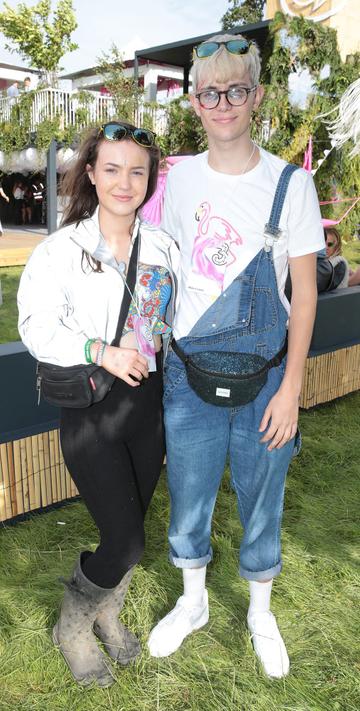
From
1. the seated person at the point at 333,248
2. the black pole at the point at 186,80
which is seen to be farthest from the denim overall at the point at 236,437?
the black pole at the point at 186,80

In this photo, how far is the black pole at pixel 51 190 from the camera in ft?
53.5

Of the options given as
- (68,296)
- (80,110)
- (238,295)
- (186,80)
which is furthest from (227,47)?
(186,80)

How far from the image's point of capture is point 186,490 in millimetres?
2016

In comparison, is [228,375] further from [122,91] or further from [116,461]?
[122,91]

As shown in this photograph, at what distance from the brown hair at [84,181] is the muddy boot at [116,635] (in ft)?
3.76

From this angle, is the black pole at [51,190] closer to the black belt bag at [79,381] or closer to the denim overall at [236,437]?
the denim overall at [236,437]

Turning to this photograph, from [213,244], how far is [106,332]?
1.31 ft

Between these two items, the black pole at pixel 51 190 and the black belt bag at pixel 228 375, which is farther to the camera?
the black pole at pixel 51 190

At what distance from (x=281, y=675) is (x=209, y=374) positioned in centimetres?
103

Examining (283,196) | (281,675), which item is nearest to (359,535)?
(281,675)

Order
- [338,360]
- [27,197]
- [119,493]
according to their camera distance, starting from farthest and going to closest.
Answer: [27,197] < [338,360] < [119,493]

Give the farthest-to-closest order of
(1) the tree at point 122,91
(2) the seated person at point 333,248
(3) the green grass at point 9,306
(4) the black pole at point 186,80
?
(4) the black pole at point 186,80 → (1) the tree at point 122,91 → (3) the green grass at point 9,306 → (2) the seated person at point 333,248

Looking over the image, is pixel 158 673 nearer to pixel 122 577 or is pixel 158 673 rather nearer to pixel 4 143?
pixel 122 577

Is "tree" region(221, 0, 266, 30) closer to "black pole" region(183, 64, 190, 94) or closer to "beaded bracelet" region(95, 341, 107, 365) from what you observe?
"black pole" region(183, 64, 190, 94)
